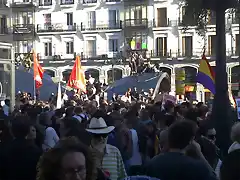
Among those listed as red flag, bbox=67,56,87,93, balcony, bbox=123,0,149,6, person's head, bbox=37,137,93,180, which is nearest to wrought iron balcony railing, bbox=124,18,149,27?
balcony, bbox=123,0,149,6

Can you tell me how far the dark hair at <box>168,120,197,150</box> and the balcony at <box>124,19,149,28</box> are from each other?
50228 millimetres

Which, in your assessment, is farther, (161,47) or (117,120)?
(161,47)

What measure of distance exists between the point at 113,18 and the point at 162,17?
4.79 m

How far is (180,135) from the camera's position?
5.12 meters

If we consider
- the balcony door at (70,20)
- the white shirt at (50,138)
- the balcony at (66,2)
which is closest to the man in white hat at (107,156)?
the white shirt at (50,138)

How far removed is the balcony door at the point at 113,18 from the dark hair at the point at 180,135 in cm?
5114

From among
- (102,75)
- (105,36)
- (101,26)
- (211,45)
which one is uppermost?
(101,26)

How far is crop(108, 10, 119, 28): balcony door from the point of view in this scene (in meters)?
56.0

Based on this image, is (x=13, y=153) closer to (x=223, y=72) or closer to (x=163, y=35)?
(x=223, y=72)

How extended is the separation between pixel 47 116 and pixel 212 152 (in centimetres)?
392

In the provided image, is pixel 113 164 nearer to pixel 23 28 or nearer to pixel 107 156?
pixel 107 156

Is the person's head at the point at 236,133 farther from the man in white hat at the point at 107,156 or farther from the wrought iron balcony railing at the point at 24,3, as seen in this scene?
the wrought iron balcony railing at the point at 24,3

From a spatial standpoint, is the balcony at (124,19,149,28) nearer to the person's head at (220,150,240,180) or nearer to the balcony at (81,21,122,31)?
the balcony at (81,21,122,31)

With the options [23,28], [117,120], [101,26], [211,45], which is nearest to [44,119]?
[117,120]
